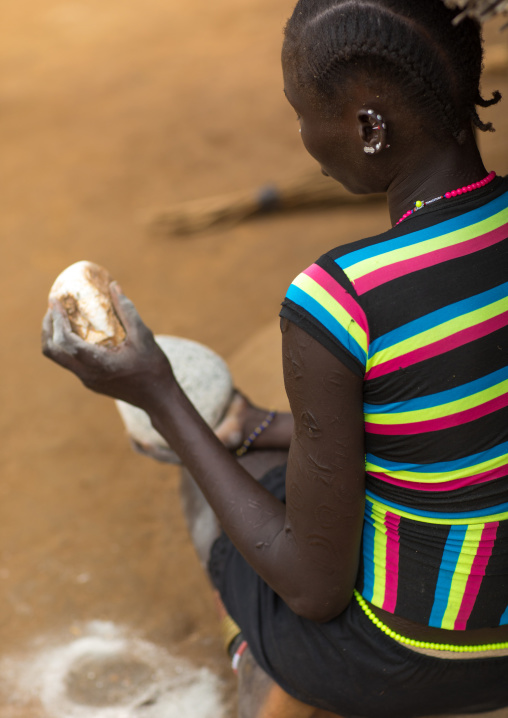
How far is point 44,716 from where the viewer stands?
7.54ft

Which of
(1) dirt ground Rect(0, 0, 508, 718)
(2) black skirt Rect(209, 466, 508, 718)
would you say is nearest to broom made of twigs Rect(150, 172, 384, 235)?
(1) dirt ground Rect(0, 0, 508, 718)

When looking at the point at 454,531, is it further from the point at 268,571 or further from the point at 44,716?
the point at 44,716

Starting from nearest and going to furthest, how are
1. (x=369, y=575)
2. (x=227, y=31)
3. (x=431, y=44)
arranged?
(x=431, y=44), (x=369, y=575), (x=227, y=31)

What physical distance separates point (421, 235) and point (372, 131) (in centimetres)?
19

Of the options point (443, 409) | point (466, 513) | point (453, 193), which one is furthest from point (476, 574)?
point (453, 193)

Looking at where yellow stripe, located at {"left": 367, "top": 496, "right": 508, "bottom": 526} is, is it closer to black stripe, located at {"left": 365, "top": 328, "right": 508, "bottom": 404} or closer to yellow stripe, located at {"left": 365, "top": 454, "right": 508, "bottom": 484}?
yellow stripe, located at {"left": 365, "top": 454, "right": 508, "bottom": 484}

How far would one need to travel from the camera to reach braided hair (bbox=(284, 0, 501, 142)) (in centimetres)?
125

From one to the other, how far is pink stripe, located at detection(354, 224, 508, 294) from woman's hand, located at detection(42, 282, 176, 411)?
58 centimetres

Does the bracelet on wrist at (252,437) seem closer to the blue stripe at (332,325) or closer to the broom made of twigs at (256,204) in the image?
the blue stripe at (332,325)

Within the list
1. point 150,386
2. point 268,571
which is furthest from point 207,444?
point 268,571

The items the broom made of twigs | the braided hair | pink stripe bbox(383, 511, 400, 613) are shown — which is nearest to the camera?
the braided hair

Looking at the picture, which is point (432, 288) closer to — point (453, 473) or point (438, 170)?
point (438, 170)

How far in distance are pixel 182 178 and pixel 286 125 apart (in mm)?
1046

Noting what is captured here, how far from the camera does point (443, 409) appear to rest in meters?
1.32
